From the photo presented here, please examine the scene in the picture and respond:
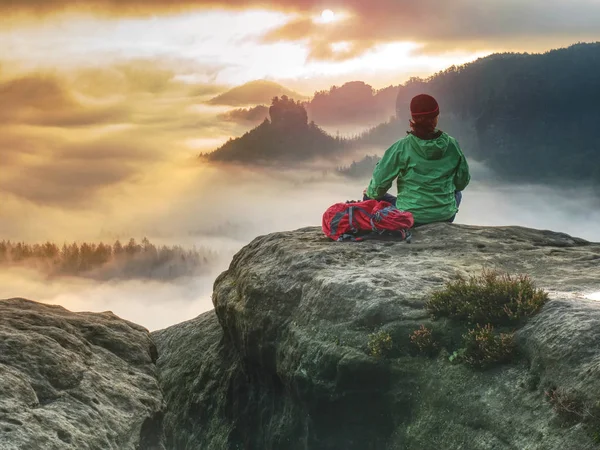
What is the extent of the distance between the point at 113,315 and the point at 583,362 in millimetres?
11812

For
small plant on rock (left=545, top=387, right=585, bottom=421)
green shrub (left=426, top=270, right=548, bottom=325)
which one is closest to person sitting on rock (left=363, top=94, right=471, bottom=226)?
green shrub (left=426, top=270, right=548, bottom=325)

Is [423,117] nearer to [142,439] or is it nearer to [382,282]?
[382,282]

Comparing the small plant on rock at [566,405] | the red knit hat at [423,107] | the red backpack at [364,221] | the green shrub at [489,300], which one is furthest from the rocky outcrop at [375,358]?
the red knit hat at [423,107]

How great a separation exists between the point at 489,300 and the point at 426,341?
132cm

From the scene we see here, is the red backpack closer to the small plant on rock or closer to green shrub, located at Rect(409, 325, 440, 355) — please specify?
green shrub, located at Rect(409, 325, 440, 355)

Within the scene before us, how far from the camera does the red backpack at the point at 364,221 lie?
1906cm

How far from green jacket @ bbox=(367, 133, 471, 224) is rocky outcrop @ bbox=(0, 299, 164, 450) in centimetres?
734

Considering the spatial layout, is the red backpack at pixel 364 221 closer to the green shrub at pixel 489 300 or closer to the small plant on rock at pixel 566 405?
the green shrub at pixel 489 300

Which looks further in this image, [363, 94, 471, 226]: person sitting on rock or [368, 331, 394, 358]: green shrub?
[363, 94, 471, 226]: person sitting on rock

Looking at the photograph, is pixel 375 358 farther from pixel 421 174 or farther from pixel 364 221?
pixel 421 174

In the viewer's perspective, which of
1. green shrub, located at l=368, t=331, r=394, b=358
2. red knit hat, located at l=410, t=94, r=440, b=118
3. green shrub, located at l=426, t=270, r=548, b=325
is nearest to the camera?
green shrub, located at l=426, t=270, r=548, b=325

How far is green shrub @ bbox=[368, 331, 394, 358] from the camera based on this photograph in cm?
1399

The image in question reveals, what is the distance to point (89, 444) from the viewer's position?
12.8 metres


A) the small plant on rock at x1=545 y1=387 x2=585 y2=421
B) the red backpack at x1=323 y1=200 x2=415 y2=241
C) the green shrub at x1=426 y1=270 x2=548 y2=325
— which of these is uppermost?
the red backpack at x1=323 y1=200 x2=415 y2=241
